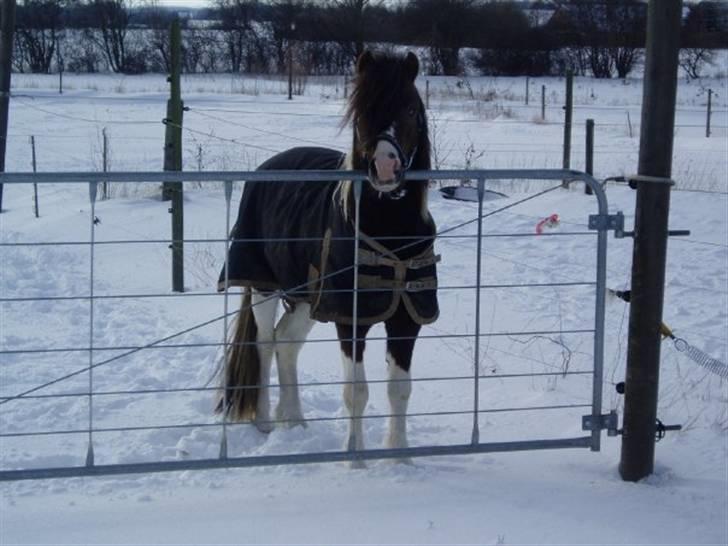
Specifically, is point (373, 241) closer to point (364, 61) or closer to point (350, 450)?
point (364, 61)

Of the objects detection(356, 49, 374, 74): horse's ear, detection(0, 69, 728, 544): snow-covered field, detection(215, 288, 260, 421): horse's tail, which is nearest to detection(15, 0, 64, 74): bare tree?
detection(0, 69, 728, 544): snow-covered field

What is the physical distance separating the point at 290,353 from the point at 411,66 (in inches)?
69.9

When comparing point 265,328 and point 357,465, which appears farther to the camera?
point 265,328

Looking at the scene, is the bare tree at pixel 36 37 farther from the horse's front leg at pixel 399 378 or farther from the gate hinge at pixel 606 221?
the gate hinge at pixel 606 221

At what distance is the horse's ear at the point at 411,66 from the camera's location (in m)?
4.27

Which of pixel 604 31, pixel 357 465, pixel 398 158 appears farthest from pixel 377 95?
pixel 604 31

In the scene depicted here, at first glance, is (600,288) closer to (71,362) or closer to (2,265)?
(71,362)

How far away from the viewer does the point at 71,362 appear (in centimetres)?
615

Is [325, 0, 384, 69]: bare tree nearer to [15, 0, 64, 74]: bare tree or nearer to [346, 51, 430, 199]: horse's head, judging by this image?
[15, 0, 64, 74]: bare tree

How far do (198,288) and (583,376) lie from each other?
4118 millimetres

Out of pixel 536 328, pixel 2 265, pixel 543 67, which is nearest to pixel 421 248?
pixel 536 328

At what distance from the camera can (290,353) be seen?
5.32m

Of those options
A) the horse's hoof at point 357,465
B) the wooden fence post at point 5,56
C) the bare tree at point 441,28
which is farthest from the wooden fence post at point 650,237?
the bare tree at point 441,28

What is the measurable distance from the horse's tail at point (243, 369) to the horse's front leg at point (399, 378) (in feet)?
2.69
